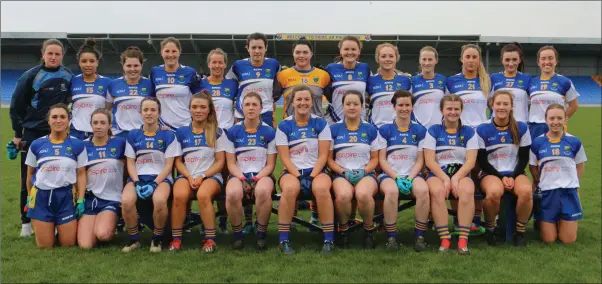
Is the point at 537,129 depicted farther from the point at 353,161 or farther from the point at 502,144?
the point at 353,161

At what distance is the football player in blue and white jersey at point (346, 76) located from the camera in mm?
4895

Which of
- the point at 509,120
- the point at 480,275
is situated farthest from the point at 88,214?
the point at 509,120

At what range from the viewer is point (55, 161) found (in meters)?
4.32

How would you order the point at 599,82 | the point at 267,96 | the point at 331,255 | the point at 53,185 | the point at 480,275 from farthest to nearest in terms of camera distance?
1. the point at 599,82
2. the point at 267,96
3. the point at 53,185
4. the point at 331,255
5. the point at 480,275

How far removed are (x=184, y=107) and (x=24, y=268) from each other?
2086 mm

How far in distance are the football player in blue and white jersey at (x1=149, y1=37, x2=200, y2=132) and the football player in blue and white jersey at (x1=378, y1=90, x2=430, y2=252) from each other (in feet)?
6.64

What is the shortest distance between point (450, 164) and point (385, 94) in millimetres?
985

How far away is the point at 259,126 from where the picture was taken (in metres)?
4.43

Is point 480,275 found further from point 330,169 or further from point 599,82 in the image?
point 599,82

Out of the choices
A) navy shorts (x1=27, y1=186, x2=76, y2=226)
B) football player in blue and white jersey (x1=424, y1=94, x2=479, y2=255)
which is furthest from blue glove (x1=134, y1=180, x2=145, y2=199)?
football player in blue and white jersey (x1=424, y1=94, x2=479, y2=255)

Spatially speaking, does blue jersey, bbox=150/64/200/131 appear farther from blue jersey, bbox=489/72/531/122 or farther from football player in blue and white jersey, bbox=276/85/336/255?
blue jersey, bbox=489/72/531/122

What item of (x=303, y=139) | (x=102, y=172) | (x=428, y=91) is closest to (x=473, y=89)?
(x=428, y=91)

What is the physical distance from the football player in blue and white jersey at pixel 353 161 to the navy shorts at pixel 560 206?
1.61 meters

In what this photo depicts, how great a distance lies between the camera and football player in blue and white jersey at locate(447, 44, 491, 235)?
15.8 feet
